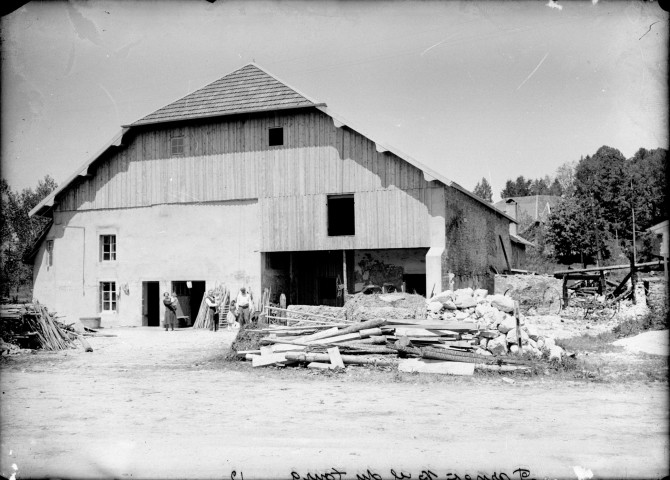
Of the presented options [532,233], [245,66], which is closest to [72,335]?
[245,66]

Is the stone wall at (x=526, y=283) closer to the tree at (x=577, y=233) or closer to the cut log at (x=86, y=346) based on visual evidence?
the cut log at (x=86, y=346)

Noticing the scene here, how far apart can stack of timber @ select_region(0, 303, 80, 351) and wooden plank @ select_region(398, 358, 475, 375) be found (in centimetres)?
974

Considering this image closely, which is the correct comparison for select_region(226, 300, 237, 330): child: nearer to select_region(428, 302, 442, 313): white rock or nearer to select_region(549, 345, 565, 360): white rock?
select_region(428, 302, 442, 313): white rock

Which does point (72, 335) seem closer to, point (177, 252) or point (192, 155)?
point (177, 252)

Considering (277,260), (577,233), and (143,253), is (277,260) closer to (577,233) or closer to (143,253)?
(143,253)

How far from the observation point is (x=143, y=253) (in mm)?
25875

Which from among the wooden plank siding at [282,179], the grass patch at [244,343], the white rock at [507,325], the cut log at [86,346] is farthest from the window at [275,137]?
the white rock at [507,325]

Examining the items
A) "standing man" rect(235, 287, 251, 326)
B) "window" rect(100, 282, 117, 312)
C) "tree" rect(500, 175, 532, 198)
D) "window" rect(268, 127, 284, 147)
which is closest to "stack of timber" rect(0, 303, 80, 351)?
"standing man" rect(235, 287, 251, 326)

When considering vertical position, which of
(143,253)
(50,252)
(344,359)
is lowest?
(344,359)

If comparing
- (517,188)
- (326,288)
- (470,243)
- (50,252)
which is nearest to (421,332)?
(470,243)

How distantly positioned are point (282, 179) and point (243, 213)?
87.1 inches

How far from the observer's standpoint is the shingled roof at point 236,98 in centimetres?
2375

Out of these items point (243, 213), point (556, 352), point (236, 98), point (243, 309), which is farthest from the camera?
point (243, 213)

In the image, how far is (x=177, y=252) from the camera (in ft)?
83.7
